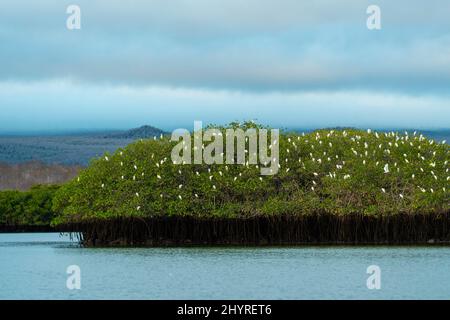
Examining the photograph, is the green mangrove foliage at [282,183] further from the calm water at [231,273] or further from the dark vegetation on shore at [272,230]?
the calm water at [231,273]

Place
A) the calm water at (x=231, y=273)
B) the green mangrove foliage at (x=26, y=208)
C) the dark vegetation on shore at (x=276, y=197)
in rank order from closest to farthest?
the calm water at (x=231, y=273) → the dark vegetation on shore at (x=276, y=197) → the green mangrove foliage at (x=26, y=208)

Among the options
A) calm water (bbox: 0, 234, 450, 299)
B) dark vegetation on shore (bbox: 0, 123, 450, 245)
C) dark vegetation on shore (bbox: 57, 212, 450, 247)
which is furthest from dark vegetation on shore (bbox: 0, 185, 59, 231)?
calm water (bbox: 0, 234, 450, 299)

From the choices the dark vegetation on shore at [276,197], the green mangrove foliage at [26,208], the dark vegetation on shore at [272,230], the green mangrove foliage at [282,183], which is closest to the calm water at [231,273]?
the dark vegetation on shore at [272,230]

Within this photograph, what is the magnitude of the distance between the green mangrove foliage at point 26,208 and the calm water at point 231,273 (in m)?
47.3

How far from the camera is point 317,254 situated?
51625mm

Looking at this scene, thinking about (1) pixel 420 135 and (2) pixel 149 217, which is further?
(1) pixel 420 135

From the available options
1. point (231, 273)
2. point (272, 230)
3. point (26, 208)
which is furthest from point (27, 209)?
point (231, 273)

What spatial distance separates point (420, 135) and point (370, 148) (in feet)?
12.6

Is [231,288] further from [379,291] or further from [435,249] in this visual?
[435,249]

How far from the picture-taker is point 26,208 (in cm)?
10500

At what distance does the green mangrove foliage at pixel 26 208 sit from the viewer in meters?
105

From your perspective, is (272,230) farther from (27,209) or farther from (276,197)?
(27,209)

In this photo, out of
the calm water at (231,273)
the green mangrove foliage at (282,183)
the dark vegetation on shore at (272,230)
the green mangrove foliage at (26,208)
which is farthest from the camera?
the green mangrove foliage at (26,208)
